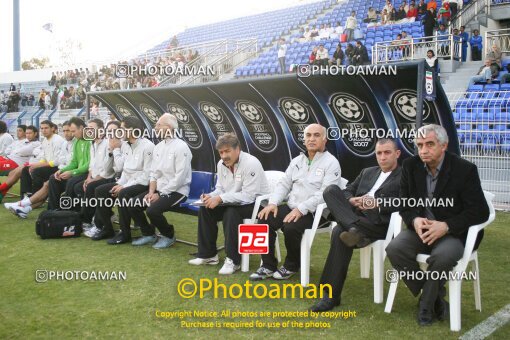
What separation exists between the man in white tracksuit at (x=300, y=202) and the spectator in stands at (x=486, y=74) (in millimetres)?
7826

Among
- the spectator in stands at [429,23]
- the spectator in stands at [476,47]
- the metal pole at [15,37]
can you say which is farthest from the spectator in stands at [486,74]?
→ the metal pole at [15,37]

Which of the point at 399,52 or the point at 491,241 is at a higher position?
the point at 399,52

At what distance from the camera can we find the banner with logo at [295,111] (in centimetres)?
572

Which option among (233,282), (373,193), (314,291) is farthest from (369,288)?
(233,282)

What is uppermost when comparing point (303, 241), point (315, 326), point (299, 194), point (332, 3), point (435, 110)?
point (332, 3)

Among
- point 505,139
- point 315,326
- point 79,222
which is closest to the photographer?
point 315,326

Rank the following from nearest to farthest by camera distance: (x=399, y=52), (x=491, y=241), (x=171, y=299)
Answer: (x=171, y=299) → (x=491, y=241) → (x=399, y=52)

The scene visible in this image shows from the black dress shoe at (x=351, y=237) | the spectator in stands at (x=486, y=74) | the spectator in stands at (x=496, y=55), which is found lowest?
the black dress shoe at (x=351, y=237)

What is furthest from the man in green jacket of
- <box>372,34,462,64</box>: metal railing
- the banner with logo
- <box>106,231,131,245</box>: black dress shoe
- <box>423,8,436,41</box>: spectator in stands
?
<box>423,8,436,41</box>: spectator in stands

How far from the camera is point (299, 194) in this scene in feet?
15.2

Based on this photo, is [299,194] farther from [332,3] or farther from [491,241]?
[332,3]

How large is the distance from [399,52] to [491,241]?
7.89m

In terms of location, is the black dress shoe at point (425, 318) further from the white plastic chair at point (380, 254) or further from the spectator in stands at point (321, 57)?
the spectator in stands at point (321, 57)

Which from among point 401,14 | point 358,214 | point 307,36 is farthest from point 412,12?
point 358,214
